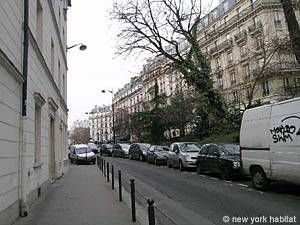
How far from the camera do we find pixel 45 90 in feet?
49.3

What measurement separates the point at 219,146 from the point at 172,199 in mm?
6792

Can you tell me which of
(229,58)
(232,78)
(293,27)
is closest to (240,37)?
(229,58)

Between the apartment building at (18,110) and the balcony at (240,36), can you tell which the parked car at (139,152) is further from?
the apartment building at (18,110)

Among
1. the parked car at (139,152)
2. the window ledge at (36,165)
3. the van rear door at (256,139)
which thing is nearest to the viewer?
the window ledge at (36,165)

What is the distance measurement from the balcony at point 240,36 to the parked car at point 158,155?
26933 mm

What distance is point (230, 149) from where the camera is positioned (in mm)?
18281

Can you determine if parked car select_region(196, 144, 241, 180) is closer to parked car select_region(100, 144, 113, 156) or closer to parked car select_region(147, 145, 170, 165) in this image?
parked car select_region(147, 145, 170, 165)

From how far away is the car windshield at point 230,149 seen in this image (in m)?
17.9

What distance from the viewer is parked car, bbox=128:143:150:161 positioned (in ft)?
120

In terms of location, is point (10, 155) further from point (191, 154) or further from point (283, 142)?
point (191, 154)

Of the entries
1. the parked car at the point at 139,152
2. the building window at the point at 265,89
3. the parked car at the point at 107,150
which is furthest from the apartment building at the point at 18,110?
the building window at the point at 265,89

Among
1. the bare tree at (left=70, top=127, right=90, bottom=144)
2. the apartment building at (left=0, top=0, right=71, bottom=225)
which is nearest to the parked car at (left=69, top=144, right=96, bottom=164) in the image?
the apartment building at (left=0, top=0, right=71, bottom=225)

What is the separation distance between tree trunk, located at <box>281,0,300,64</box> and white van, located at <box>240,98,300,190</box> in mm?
6981

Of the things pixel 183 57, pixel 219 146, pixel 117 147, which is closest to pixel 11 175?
pixel 219 146
